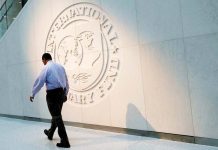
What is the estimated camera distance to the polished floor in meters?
4.51

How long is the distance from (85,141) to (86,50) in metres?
1.80

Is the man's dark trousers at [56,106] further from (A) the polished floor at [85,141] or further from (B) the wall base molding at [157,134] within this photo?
(B) the wall base molding at [157,134]

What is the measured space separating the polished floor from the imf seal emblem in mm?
756

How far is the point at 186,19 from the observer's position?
4340mm

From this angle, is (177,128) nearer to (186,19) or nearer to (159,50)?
(159,50)

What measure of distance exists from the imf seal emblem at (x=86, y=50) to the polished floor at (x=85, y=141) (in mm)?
756

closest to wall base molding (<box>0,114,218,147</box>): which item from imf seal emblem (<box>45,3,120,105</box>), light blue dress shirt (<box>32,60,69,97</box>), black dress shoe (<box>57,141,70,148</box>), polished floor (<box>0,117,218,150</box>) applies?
polished floor (<box>0,117,218,150</box>)

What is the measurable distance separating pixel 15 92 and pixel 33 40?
169cm

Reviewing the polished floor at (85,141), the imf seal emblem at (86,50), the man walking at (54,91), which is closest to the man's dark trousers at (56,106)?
the man walking at (54,91)

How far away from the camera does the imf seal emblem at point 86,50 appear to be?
5602 mm

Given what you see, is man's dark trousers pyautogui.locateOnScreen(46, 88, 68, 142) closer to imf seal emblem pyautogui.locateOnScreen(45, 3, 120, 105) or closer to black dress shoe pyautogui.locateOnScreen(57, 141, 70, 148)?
black dress shoe pyautogui.locateOnScreen(57, 141, 70, 148)

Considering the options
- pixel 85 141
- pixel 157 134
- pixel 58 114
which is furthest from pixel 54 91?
pixel 157 134

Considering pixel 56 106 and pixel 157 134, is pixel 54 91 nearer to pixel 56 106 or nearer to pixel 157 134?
pixel 56 106

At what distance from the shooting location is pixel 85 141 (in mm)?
5180
